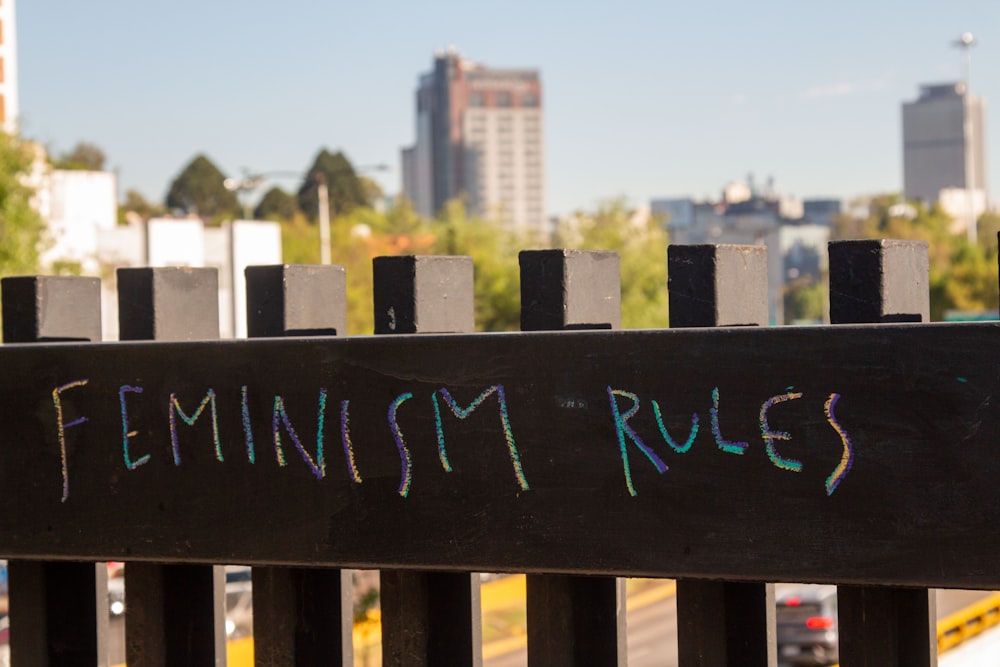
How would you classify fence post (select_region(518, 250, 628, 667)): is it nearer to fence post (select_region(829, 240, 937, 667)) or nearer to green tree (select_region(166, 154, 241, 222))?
fence post (select_region(829, 240, 937, 667))

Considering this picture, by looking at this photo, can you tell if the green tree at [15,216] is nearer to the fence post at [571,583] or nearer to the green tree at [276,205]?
the fence post at [571,583]

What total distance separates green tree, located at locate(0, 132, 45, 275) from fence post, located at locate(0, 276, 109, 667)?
73.7ft

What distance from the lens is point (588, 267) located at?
276 centimetres

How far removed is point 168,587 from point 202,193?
418ft

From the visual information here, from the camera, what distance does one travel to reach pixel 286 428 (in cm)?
270

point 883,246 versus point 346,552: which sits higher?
point 883,246

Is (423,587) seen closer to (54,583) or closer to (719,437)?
(719,437)

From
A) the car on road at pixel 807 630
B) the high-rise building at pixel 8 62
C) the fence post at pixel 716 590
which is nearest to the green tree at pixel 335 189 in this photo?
the high-rise building at pixel 8 62

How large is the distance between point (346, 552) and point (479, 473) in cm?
32

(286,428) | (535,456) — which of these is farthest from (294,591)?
(535,456)

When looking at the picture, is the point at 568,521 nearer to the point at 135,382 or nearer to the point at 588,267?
the point at 588,267

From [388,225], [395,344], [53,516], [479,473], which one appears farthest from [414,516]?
[388,225]

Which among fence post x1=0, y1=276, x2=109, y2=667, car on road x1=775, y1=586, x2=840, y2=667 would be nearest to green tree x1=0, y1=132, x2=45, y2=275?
car on road x1=775, y1=586, x2=840, y2=667

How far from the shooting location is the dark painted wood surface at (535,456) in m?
2.24
